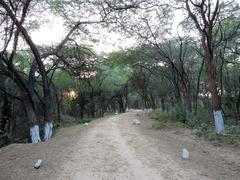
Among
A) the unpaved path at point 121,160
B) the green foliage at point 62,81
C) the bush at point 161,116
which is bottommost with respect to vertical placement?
the unpaved path at point 121,160

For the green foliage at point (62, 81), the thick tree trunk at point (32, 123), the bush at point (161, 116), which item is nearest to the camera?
the thick tree trunk at point (32, 123)

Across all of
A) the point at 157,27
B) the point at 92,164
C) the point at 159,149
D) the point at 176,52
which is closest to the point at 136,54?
the point at 176,52

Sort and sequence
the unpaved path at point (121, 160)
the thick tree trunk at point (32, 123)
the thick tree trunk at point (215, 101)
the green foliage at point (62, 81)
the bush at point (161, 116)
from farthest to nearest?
the green foliage at point (62, 81)
the bush at point (161, 116)
the thick tree trunk at point (32, 123)
the thick tree trunk at point (215, 101)
the unpaved path at point (121, 160)

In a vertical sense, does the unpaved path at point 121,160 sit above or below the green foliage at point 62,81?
below

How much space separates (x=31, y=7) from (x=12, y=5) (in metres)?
1.29

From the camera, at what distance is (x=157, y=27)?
18.3 m

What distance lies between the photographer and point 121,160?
25.4 ft

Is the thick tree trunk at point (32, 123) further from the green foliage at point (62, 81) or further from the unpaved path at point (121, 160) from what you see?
the green foliage at point (62, 81)

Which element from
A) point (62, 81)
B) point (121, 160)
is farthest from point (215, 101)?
point (62, 81)

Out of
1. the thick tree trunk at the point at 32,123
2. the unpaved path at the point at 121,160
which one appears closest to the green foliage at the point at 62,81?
the thick tree trunk at the point at 32,123

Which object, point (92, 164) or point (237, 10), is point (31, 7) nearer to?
point (92, 164)

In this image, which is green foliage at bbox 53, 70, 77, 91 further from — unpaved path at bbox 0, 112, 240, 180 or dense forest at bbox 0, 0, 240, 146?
unpaved path at bbox 0, 112, 240, 180

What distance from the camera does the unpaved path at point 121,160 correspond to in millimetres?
6668

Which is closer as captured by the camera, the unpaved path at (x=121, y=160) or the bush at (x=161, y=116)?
the unpaved path at (x=121, y=160)
